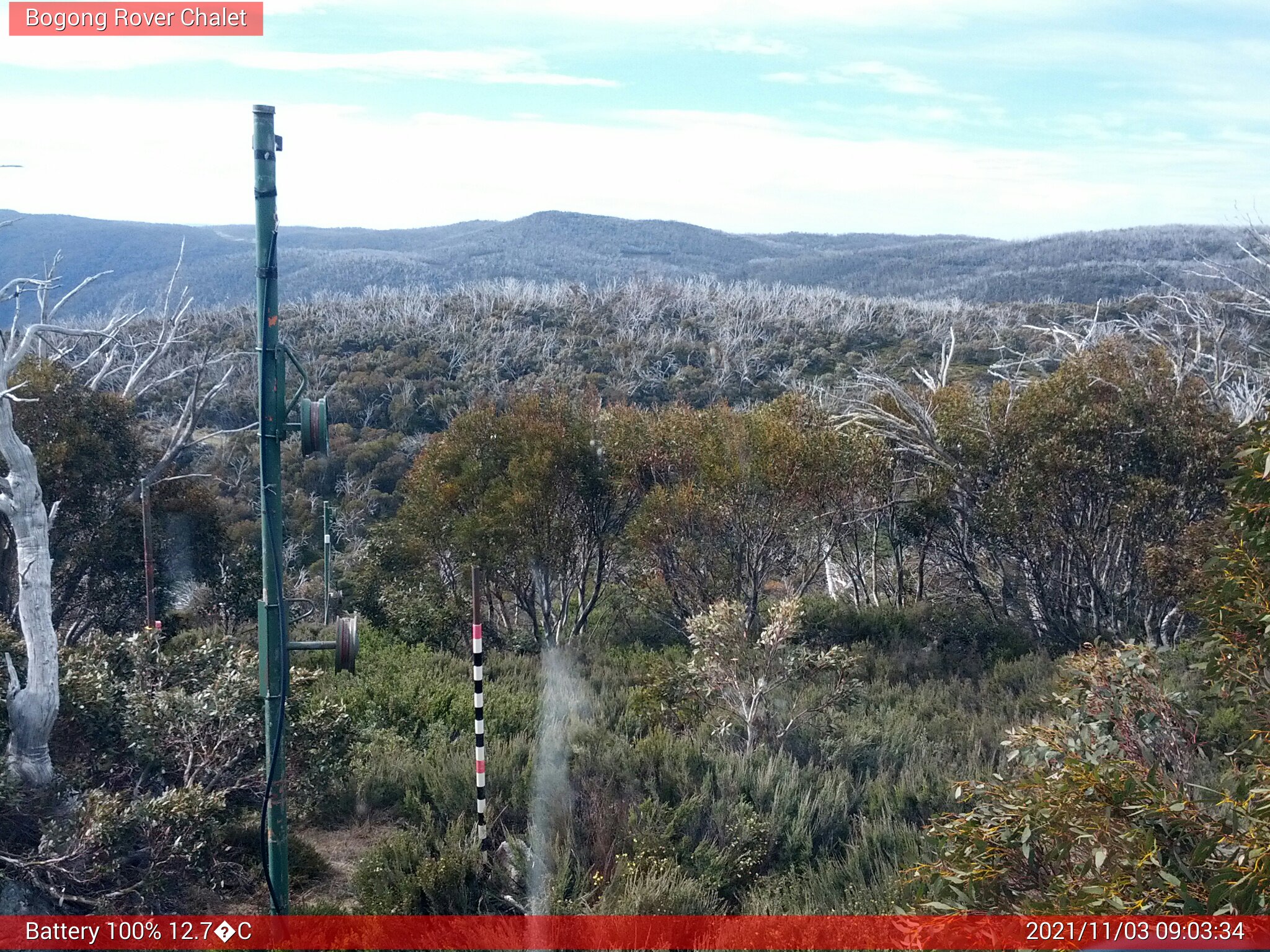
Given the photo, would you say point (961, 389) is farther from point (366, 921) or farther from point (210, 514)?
point (366, 921)

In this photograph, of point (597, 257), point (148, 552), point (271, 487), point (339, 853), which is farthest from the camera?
point (597, 257)

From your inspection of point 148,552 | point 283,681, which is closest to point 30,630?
point 283,681

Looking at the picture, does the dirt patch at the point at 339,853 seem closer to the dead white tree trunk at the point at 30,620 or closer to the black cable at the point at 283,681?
the black cable at the point at 283,681

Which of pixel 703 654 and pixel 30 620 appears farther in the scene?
pixel 703 654

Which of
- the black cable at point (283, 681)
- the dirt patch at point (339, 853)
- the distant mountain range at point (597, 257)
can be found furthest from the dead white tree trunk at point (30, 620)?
the distant mountain range at point (597, 257)

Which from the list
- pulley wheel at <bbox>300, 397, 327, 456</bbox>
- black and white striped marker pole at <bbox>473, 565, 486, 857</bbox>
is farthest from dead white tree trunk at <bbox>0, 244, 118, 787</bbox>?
black and white striped marker pole at <bbox>473, 565, 486, 857</bbox>

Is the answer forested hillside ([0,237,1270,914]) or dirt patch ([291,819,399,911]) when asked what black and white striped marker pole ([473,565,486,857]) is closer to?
forested hillside ([0,237,1270,914])

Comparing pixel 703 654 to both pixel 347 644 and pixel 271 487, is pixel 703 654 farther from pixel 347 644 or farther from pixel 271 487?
pixel 271 487
